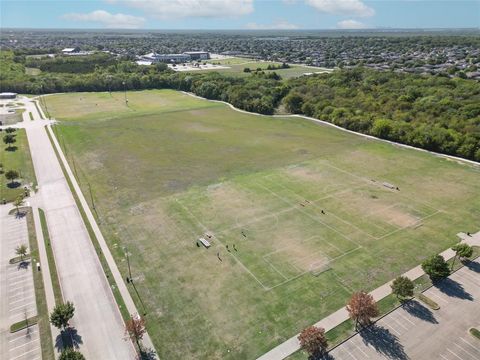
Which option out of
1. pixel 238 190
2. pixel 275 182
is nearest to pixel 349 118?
pixel 275 182

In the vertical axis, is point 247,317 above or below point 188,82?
below

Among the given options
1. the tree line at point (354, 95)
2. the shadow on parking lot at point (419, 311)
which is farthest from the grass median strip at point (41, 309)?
the tree line at point (354, 95)

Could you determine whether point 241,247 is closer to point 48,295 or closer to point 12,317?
point 48,295

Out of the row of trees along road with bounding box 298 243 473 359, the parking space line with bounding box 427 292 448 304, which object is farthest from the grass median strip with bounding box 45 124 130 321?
the parking space line with bounding box 427 292 448 304

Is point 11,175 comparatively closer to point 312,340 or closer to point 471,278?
point 312,340

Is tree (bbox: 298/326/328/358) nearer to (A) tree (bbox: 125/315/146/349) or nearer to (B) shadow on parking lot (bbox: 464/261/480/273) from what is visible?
(A) tree (bbox: 125/315/146/349)
